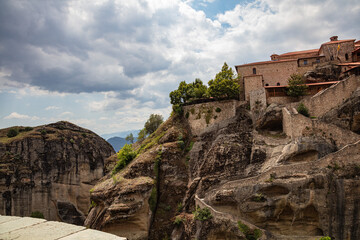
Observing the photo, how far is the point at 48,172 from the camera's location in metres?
53.5

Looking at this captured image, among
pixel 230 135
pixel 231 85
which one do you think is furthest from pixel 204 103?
pixel 230 135

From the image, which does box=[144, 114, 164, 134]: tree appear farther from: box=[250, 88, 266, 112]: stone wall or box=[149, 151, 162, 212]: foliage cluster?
box=[250, 88, 266, 112]: stone wall

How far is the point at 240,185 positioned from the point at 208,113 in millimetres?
14368

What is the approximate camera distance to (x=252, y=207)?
23.7 meters

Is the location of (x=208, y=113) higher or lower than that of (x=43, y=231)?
higher

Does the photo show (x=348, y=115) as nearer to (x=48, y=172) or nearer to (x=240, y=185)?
(x=240, y=185)

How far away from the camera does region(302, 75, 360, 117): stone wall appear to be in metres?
29.0

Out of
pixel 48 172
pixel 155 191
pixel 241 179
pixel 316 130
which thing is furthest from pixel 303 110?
pixel 48 172

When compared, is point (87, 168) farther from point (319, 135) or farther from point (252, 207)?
point (319, 135)

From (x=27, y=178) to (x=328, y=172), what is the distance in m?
52.0

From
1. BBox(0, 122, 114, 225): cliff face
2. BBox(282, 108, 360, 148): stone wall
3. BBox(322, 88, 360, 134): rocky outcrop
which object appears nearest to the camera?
BBox(282, 108, 360, 148): stone wall

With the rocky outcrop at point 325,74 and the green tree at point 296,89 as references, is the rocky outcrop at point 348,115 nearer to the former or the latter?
the green tree at point 296,89

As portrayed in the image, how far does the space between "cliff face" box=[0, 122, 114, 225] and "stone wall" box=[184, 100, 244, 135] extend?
3236 centimetres

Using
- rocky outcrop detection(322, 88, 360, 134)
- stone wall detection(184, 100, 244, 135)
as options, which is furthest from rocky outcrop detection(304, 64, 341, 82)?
stone wall detection(184, 100, 244, 135)
